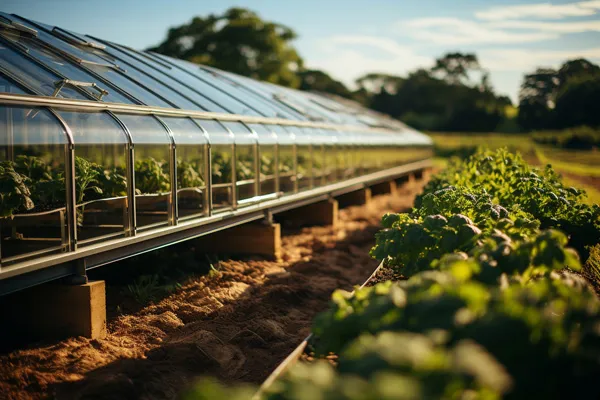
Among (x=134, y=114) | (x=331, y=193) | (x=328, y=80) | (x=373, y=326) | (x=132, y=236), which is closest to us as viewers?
(x=373, y=326)

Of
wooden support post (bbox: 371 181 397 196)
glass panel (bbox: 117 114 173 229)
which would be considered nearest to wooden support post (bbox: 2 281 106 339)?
glass panel (bbox: 117 114 173 229)

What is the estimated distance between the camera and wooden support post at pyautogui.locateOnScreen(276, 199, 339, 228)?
50.1 ft

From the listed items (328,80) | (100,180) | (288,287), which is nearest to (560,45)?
(288,287)

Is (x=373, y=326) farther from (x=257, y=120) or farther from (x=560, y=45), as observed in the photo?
(x=560, y=45)

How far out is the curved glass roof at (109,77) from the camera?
724 cm

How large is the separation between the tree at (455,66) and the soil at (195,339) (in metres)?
A: 74.9

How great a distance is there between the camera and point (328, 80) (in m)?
75.1

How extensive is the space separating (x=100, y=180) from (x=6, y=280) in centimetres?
266

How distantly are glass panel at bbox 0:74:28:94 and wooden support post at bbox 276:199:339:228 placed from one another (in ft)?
31.7

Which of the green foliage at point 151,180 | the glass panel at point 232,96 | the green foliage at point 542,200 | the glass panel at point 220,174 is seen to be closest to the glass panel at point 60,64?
the green foliage at point 151,180

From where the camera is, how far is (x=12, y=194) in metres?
6.39

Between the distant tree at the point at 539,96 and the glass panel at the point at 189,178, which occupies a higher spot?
the distant tree at the point at 539,96

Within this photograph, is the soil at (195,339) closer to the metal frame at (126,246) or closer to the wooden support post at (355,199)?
the metal frame at (126,246)

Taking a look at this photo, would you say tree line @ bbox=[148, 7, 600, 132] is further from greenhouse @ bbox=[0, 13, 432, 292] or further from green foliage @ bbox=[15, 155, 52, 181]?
green foliage @ bbox=[15, 155, 52, 181]
